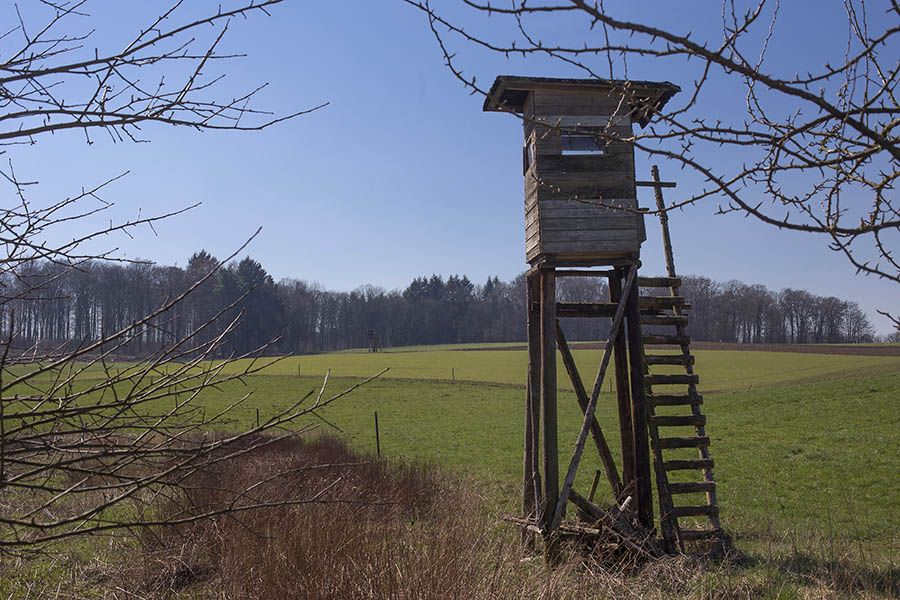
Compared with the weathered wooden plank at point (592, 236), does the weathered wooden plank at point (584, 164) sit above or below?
above

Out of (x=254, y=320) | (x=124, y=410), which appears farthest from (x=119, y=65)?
(x=254, y=320)

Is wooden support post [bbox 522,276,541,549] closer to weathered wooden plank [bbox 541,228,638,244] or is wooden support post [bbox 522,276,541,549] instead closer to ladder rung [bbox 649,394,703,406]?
weathered wooden plank [bbox 541,228,638,244]

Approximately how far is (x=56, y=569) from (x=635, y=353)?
7877mm

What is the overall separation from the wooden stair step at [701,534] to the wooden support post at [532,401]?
2.11 m

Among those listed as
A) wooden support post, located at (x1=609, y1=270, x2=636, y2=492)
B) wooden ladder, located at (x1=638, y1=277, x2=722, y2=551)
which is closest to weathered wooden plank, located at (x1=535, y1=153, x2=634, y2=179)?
wooden support post, located at (x1=609, y1=270, x2=636, y2=492)

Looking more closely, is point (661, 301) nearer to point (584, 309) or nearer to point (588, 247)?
point (584, 309)

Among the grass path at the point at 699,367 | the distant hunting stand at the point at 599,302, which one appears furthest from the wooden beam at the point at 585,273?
the grass path at the point at 699,367

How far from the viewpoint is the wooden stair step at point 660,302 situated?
11.0 m

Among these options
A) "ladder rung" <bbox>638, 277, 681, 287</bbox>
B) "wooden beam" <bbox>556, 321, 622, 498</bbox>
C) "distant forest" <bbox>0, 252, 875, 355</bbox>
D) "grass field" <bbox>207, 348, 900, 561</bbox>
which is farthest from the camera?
"distant forest" <bbox>0, 252, 875, 355</bbox>

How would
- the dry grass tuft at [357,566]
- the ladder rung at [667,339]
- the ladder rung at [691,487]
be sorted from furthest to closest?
the ladder rung at [667,339] → the ladder rung at [691,487] → the dry grass tuft at [357,566]

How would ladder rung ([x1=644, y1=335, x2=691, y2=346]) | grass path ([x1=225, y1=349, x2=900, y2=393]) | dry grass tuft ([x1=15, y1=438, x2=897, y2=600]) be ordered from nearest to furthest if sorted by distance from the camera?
dry grass tuft ([x1=15, y1=438, x2=897, y2=600]) → ladder rung ([x1=644, y1=335, x2=691, y2=346]) → grass path ([x1=225, y1=349, x2=900, y2=393])

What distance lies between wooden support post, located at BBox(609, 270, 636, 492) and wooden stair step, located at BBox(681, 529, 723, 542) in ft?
3.13

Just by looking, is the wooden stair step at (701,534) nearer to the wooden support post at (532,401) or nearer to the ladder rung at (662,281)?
the wooden support post at (532,401)

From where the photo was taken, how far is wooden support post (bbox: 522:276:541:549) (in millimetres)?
10648
